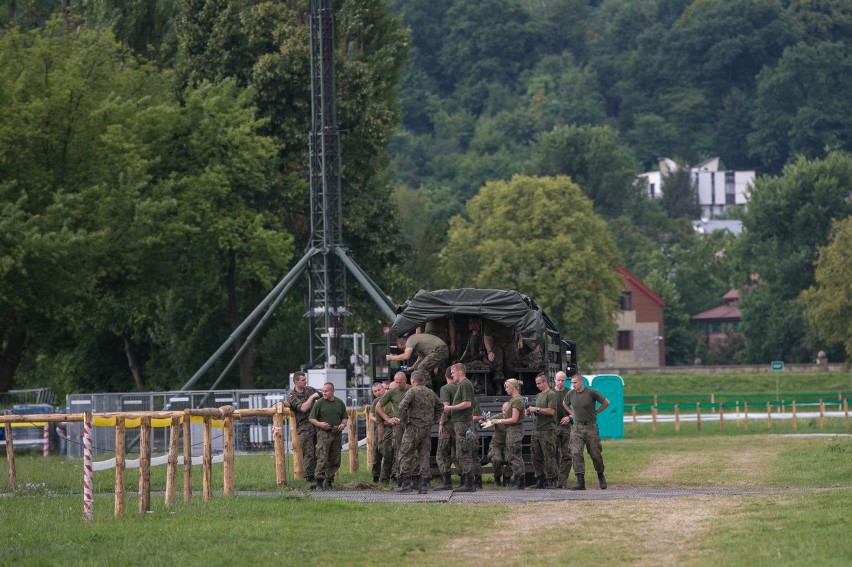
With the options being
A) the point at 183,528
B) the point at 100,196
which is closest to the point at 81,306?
the point at 100,196

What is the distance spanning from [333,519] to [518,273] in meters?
82.8

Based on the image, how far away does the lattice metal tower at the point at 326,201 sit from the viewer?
167 ft

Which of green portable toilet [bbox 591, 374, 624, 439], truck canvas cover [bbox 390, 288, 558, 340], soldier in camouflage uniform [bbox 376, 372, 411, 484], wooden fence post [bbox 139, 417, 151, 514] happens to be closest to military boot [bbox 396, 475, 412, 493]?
soldier in camouflage uniform [bbox 376, 372, 411, 484]

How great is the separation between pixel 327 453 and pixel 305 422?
739 mm

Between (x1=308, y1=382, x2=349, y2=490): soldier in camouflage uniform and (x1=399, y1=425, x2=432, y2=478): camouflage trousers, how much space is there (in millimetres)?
1497

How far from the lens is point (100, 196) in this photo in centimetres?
4791

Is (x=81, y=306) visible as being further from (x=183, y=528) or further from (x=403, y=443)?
(x=183, y=528)

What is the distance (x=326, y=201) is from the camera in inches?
2016

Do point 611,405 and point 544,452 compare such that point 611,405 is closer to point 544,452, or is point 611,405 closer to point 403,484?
point 544,452

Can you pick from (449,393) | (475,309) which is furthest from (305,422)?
(475,309)

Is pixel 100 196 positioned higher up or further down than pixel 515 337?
higher up

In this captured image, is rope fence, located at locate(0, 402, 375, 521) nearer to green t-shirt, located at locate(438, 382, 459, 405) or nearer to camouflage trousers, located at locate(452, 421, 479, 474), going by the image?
green t-shirt, located at locate(438, 382, 459, 405)

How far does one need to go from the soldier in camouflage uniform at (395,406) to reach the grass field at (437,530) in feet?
6.36

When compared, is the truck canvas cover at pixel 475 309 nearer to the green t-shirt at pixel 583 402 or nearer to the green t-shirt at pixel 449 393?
the green t-shirt at pixel 449 393
